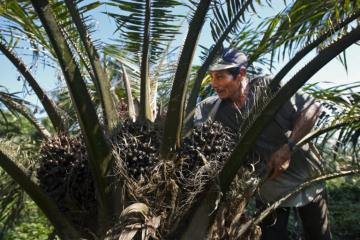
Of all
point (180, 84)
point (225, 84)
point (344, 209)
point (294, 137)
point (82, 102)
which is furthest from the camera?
point (344, 209)

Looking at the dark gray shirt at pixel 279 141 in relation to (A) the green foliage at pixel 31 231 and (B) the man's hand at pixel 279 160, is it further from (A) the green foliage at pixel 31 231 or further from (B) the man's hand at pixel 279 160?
(A) the green foliage at pixel 31 231

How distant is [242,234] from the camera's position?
244 centimetres

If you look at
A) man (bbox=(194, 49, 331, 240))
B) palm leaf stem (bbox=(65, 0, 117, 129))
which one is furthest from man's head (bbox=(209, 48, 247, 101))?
palm leaf stem (bbox=(65, 0, 117, 129))

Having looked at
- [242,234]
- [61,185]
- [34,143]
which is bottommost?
[242,234]

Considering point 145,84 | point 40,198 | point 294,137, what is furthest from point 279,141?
point 40,198

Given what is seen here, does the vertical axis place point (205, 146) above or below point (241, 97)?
below

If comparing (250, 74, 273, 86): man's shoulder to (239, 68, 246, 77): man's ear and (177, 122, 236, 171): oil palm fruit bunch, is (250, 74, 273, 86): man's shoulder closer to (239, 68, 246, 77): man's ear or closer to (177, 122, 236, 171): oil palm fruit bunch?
(239, 68, 246, 77): man's ear

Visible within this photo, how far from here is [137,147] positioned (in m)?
2.33

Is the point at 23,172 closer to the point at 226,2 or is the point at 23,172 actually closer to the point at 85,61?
the point at 85,61

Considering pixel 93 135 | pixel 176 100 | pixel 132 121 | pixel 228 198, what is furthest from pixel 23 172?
pixel 228 198

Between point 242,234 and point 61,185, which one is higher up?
point 61,185

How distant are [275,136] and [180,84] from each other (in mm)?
822

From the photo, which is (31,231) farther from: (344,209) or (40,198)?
(40,198)

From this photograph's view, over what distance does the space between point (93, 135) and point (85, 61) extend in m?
0.97
